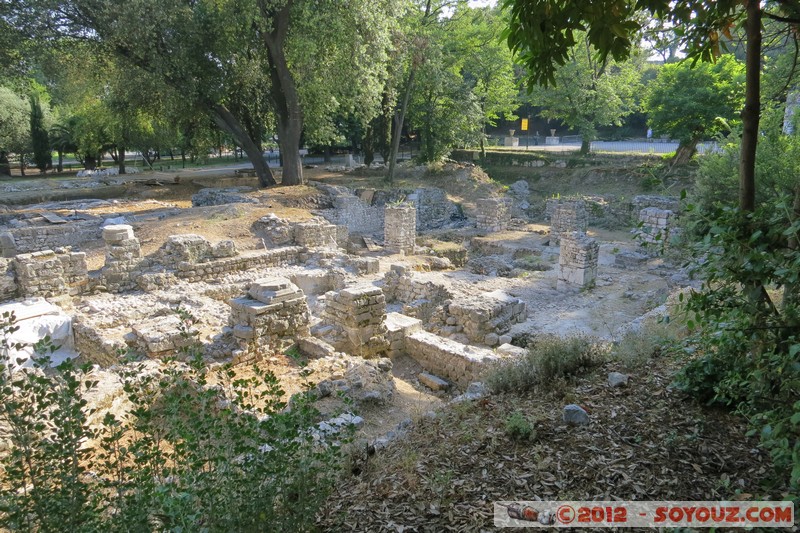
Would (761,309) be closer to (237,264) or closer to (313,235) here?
(237,264)

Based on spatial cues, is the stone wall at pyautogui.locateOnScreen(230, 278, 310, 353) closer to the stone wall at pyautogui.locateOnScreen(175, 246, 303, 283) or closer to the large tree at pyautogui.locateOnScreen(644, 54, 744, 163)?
the stone wall at pyautogui.locateOnScreen(175, 246, 303, 283)

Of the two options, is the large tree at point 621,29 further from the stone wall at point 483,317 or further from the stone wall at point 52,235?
the stone wall at point 52,235

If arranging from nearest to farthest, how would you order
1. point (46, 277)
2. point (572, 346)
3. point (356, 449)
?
point (356, 449)
point (572, 346)
point (46, 277)

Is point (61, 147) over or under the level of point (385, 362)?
over

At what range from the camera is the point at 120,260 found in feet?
41.5

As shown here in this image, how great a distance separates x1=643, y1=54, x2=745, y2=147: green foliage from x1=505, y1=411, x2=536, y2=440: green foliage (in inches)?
950

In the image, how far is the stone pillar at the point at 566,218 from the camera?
19344 millimetres

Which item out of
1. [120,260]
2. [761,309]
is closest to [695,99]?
[120,260]

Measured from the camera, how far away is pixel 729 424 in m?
4.01

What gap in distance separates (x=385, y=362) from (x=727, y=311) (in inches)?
245

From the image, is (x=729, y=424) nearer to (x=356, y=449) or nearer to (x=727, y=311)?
(x=727, y=311)

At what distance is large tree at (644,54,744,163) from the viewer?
24266mm

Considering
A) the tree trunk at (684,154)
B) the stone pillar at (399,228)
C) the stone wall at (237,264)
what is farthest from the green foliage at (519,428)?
the tree trunk at (684,154)

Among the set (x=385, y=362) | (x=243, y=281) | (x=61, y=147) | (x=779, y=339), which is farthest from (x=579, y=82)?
(x=61, y=147)
